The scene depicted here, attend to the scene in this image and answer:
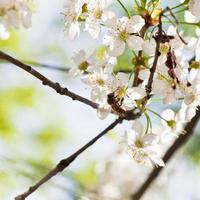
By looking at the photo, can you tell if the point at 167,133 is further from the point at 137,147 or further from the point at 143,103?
the point at 143,103

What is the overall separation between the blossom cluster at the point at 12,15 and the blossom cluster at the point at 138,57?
128 millimetres

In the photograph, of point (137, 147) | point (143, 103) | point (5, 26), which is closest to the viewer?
point (5, 26)

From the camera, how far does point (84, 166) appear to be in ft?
11.8

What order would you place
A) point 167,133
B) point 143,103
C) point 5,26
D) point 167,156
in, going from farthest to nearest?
1. point 167,156
2. point 167,133
3. point 143,103
4. point 5,26

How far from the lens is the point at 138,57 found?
115 cm

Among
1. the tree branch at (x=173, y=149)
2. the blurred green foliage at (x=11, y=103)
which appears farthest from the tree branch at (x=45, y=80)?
the blurred green foliage at (x=11, y=103)

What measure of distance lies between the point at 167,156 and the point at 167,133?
75 cm

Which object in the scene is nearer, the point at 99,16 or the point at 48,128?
the point at 99,16

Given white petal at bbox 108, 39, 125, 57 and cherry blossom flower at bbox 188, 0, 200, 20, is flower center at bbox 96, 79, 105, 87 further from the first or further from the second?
cherry blossom flower at bbox 188, 0, 200, 20

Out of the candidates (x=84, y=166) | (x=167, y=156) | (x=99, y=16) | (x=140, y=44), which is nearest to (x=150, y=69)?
(x=140, y=44)

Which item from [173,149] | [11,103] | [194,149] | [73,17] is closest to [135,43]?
[73,17]

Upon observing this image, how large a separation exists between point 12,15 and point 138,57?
0.81ft

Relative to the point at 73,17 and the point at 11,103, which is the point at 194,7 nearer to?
the point at 73,17

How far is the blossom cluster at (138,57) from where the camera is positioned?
1.13m
